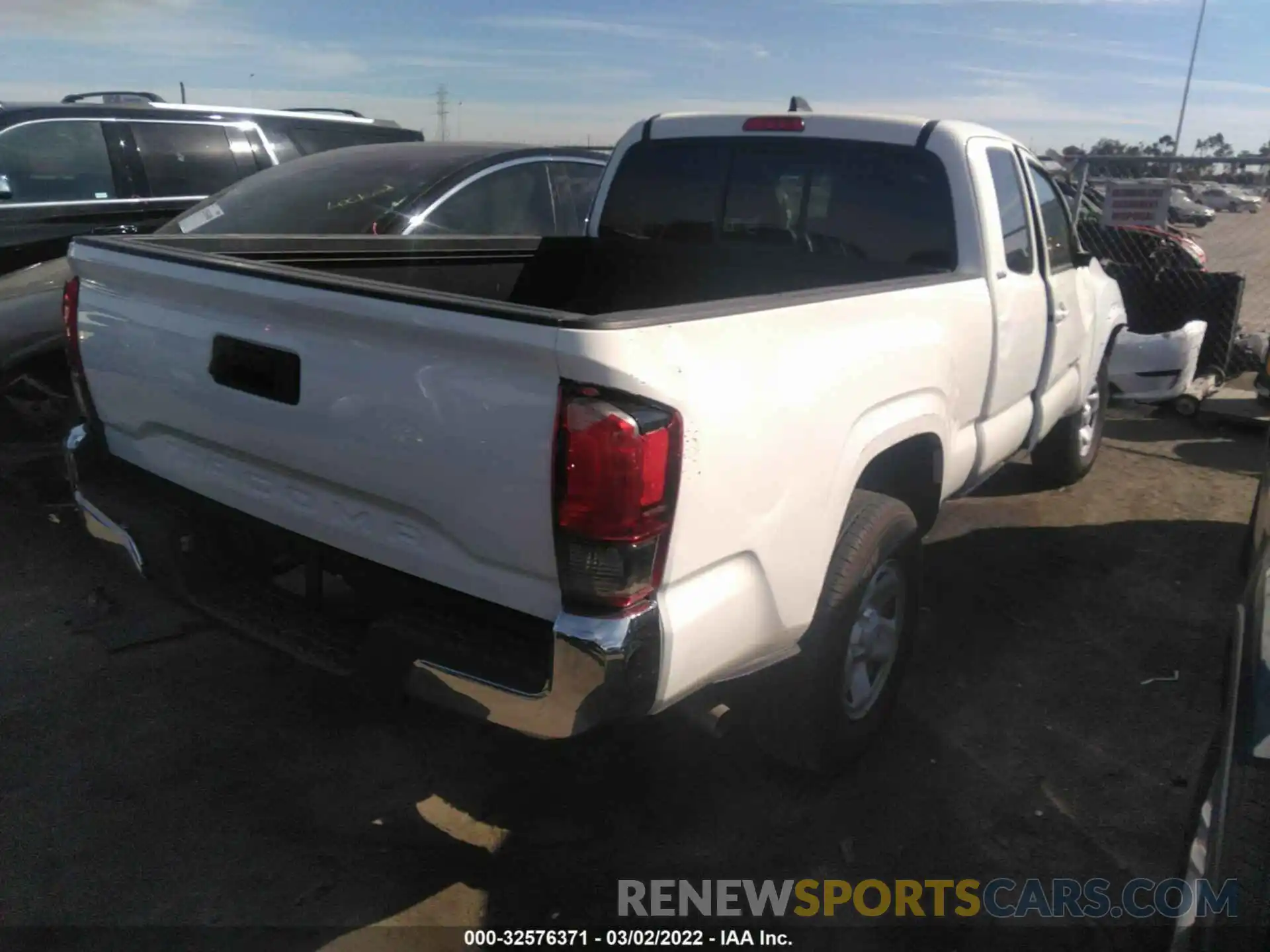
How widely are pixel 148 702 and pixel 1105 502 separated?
17.0ft

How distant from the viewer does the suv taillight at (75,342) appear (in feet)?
10.2

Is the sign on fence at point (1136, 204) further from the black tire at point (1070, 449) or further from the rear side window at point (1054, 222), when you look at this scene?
the rear side window at point (1054, 222)

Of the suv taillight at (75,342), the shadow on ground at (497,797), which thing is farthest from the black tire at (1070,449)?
the suv taillight at (75,342)

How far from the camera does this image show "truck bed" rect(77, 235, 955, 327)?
12.0 feet

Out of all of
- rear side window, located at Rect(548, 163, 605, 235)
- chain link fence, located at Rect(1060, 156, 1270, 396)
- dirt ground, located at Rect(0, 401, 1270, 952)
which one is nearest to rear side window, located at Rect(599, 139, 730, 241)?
dirt ground, located at Rect(0, 401, 1270, 952)

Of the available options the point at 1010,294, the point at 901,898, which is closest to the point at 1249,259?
the point at 1010,294

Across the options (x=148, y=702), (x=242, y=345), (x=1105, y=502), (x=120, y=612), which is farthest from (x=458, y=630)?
(x=1105, y=502)

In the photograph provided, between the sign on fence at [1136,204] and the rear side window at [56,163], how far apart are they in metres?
9.05

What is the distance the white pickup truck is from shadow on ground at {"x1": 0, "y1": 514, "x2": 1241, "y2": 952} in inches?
13.5

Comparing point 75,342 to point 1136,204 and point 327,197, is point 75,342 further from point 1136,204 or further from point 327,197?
point 1136,204

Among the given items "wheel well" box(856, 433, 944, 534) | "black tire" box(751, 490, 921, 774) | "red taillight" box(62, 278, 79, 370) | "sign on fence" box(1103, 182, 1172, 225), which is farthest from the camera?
"sign on fence" box(1103, 182, 1172, 225)

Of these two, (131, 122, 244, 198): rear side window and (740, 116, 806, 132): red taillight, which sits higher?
(740, 116, 806, 132): red taillight

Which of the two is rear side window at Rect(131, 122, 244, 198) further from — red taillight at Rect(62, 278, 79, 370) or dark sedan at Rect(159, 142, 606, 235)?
red taillight at Rect(62, 278, 79, 370)

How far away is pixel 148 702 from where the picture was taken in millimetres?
3600
